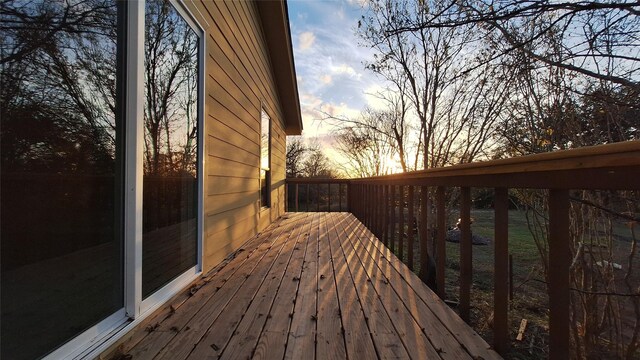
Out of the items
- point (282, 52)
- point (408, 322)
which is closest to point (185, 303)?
point (408, 322)

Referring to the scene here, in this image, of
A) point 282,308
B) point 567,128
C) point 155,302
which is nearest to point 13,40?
point 155,302

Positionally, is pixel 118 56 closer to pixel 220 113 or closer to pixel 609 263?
pixel 220 113

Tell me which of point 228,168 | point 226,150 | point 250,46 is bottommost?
point 228,168

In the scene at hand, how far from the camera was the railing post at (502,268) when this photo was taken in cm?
138

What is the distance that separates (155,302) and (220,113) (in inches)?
64.1

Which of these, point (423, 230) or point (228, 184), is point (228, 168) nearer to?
point (228, 184)

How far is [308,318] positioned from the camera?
1.74 meters

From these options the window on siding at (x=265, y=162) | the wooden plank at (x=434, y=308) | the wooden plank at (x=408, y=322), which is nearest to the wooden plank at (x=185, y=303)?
the wooden plank at (x=408, y=322)

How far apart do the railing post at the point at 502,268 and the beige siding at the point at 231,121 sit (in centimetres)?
195

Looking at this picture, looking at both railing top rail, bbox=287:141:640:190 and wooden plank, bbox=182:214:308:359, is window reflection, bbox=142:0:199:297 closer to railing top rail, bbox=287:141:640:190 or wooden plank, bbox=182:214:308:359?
wooden plank, bbox=182:214:308:359

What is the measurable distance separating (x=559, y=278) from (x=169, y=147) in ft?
6.35

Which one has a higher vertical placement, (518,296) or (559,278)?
(559,278)

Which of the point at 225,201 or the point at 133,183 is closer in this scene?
the point at 133,183

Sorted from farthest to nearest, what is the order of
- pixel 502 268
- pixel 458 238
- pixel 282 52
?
pixel 458 238, pixel 282 52, pixel 502 268
